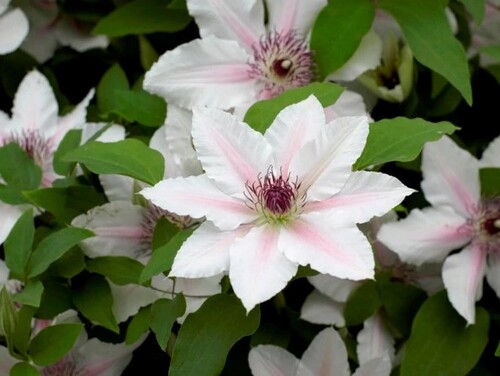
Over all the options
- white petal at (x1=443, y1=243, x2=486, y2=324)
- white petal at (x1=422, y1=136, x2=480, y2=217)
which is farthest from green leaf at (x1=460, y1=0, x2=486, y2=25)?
white petal at (x1=443, y1=243, x2=486, y2=324)

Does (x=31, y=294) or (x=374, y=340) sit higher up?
(x=31, y=294)

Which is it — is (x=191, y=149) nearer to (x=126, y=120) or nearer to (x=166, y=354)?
(x=126, y=120)

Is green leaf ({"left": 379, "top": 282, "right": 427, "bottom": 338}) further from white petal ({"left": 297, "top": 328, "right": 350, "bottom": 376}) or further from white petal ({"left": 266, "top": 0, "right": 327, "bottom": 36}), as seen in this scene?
white petal ({"left": 266, "top": 0, "right": 327, "bottom": 36})

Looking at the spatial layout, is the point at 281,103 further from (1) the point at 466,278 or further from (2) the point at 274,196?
(1) the point at 466,278

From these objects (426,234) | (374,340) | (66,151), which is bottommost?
(374,340)

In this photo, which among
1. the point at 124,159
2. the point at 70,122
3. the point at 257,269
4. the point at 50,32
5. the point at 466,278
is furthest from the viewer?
the point at 50,32

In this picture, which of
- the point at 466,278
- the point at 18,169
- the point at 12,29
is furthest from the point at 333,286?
the point at 12,29

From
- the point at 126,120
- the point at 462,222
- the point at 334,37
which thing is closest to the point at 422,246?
the point at 462,222
